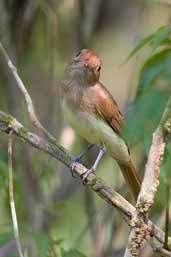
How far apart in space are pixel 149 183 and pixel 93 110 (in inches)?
62.6

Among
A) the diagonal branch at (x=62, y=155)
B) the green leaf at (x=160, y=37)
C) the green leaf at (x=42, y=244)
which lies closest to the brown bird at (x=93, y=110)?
the green leaf at (x=42, y=244)

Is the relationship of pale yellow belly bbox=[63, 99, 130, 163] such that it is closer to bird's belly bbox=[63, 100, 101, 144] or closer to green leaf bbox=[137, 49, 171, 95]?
bird's belly bbox=[63, 100, 101, 144]

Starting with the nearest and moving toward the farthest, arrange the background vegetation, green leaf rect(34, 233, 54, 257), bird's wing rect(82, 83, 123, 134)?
green leaf rect(34, 233, 54, 257) < bird's wing rect(82, 83, 123, 134) < the background vegetation

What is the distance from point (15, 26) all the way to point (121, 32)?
0.88 m

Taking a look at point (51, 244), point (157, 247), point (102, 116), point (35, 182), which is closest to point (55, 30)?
point (35, 182)

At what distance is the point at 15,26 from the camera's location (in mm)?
4734

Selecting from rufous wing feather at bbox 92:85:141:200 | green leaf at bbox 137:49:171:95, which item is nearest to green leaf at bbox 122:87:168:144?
green leaf at bbox 137:49:171:95

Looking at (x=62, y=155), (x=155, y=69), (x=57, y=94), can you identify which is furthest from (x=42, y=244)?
(x=57, y=94)

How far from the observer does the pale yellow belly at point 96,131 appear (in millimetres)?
3438

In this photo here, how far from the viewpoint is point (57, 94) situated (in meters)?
4.75

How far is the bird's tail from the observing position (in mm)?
3444

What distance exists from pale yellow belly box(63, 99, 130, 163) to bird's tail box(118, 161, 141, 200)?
0.04 metres

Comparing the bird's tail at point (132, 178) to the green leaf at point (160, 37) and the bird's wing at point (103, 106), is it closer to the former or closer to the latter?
the bird's wing at point (103, 106)

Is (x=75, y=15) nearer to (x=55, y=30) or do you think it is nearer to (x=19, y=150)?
(x=55, y=30)
